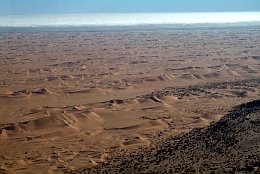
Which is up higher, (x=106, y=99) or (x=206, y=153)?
(x=206, y=153)

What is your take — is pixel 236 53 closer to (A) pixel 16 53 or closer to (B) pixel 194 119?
(A) pixel 16 53

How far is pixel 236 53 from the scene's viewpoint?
39.9m

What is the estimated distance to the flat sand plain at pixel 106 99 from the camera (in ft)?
47.0

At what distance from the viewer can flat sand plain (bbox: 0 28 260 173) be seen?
1431 centimetres

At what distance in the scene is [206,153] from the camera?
11.9 meters

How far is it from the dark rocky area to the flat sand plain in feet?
2.67

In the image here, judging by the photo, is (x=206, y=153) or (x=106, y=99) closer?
(x=206, y=153)

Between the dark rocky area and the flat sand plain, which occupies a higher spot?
the dark rocky area

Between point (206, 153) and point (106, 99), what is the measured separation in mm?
10206

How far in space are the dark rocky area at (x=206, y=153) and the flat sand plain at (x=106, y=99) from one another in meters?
0.81

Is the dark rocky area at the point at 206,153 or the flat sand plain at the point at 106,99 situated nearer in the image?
the dark rocky area at the point at 206,153

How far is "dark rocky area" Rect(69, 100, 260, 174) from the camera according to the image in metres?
10.9

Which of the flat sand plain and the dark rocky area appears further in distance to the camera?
the flat sand plain

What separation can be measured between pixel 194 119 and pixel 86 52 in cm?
2802
